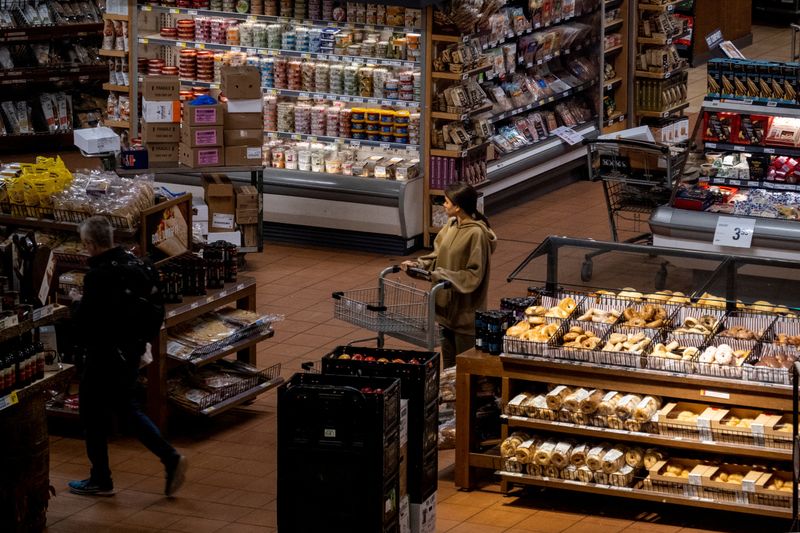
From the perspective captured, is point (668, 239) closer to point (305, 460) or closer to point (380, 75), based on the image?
point (380, 75)

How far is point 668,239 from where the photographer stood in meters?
10.9

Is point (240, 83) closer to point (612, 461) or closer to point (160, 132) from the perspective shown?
point (160, 132)

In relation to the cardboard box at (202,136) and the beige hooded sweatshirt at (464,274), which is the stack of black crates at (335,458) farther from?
the cardboard box at (202,136)

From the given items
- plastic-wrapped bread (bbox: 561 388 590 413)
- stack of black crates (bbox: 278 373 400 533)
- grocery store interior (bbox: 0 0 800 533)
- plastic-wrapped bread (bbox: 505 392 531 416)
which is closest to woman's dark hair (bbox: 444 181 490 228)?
grocery store interior (bbox: 0 0 800 533)

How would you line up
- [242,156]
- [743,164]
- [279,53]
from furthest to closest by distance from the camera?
[279,53], [242,156], [743,164]

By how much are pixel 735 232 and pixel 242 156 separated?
12.3 ft

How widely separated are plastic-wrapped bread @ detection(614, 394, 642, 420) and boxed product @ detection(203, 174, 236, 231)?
17.0 ft

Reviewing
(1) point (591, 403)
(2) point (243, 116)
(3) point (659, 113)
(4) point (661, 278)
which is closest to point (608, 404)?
(1) point (591, 403)

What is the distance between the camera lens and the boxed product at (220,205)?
11837 millimetres

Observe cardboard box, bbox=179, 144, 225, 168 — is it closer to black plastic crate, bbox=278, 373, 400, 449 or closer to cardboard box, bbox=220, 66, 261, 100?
cardboard box, bbox=220, 66, 261, 100

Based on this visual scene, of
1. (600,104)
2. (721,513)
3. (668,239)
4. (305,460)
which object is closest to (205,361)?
(305,460)

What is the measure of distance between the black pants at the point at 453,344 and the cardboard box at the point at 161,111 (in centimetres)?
349

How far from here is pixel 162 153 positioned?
37.2 feet

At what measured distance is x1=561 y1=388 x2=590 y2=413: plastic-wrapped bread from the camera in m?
7.50
